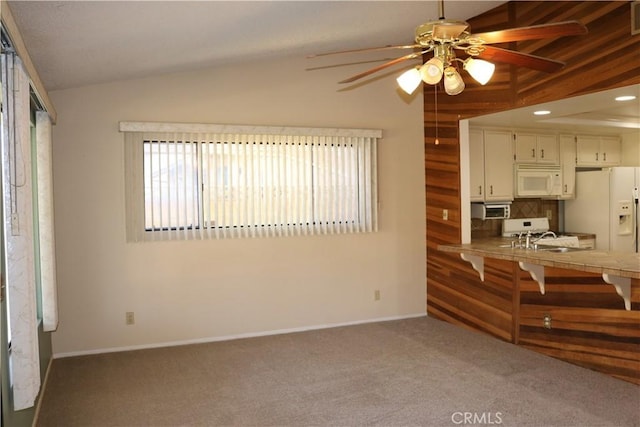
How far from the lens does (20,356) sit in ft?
7.76

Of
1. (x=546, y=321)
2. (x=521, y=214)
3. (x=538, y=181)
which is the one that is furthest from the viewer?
(x=521, y=214)

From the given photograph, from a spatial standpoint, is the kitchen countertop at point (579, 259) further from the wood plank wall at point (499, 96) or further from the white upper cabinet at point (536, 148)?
the white upper cabinet at point (536, 148)

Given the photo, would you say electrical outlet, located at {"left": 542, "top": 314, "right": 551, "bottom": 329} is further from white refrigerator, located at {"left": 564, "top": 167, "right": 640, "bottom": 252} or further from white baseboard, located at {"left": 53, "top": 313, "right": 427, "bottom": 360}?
white refrigerator, located at {"left": 564, "top": 167, "right": 640, "bottom": 252}

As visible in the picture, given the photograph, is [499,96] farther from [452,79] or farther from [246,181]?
[246,181]

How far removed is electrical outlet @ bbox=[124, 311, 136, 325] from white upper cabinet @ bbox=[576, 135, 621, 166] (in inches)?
220

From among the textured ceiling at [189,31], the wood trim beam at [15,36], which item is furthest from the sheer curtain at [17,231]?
the textured ceiling at [189,31]

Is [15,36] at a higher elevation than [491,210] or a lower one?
higher

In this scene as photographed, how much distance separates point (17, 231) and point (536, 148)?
18.2 feet

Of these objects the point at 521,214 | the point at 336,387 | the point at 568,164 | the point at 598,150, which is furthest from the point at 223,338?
the point at 598,150

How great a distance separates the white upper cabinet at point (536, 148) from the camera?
5910 millimetres

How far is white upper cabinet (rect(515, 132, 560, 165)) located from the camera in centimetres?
591

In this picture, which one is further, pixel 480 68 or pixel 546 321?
pixel 546 321

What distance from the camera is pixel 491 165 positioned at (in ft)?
18.7

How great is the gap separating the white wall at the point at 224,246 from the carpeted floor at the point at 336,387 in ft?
1.21
